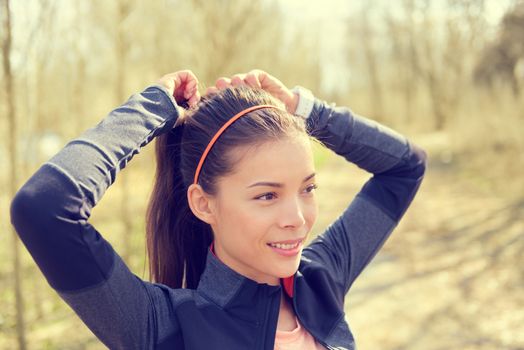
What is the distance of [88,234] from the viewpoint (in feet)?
4.00

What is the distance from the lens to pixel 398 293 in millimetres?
5461

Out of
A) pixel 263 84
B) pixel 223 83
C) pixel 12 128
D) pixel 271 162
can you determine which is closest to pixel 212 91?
pixel 223 83

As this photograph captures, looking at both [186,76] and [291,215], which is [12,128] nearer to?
[186,76]

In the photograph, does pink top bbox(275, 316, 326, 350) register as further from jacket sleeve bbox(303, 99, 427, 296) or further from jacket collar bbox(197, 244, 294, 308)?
jacket sleeve bbox(303, 99, 427, 296)

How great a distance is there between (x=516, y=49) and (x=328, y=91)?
2176 centimetres

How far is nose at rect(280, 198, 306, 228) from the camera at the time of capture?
1.43m

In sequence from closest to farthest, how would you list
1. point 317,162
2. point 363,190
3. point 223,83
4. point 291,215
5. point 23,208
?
point 23,208 → point 291,215 → point 223,83 → point 363,190 → point 317,162

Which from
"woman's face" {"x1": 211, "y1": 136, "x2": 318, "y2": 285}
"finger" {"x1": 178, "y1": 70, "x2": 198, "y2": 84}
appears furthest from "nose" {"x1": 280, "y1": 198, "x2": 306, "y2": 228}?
"finger" {"x1": 178, "y1": 70, "x2": 198, "y2": 84}

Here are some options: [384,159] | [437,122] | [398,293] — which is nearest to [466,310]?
[398,293]

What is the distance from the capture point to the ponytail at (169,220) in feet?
5.63

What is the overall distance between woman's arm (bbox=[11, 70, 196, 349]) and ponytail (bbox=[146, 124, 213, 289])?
0.98ft

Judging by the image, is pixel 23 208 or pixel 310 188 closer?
pixel 23 208

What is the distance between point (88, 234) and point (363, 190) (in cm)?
102

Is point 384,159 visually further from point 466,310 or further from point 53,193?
point 466,310
